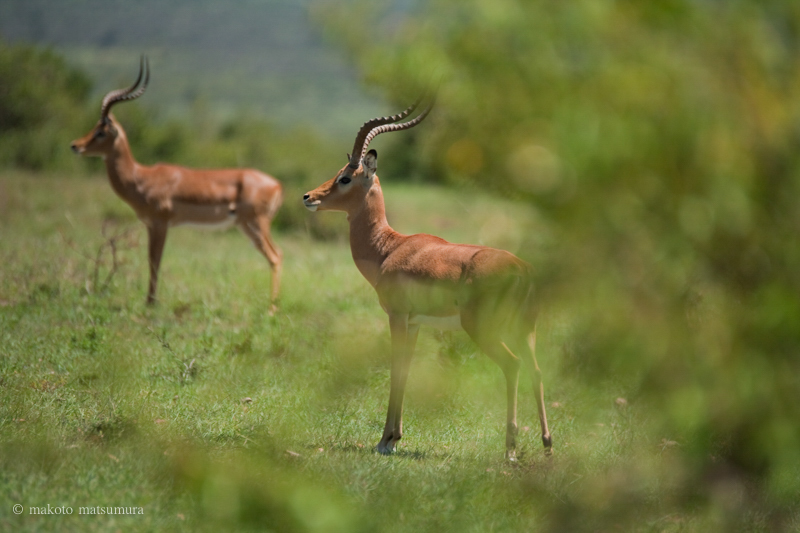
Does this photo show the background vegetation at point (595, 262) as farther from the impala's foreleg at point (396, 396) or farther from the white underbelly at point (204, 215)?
the white underbelly at point (204, 215)

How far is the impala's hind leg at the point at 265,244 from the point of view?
9484 mm

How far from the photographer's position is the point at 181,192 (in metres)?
9.55

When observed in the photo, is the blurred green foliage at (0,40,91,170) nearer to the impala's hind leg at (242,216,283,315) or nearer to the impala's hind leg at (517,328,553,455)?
the impala's hind leg at (242,216,283,315)

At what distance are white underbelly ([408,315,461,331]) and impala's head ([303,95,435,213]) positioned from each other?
104 centimetres

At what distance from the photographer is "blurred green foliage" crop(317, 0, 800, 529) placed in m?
1.88

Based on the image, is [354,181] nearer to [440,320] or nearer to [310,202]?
[310,202]

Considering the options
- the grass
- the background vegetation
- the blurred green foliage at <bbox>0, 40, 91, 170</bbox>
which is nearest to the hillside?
the blurred green foliage at <bbox>0, 40, 91, 170</bbox>

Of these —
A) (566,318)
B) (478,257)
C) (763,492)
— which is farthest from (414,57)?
(478,257)

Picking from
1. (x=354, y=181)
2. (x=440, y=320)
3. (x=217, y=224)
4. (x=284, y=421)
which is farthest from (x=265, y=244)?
(x=284, y=421)

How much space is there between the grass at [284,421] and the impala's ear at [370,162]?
0.96m

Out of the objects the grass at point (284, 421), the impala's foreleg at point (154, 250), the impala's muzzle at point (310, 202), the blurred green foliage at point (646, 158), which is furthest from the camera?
the impala's foreleg at point (154, 250)

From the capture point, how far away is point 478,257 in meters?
4.55

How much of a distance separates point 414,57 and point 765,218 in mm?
939

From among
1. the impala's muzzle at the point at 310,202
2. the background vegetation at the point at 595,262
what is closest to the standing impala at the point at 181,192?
the impala's muzzle at the point at 310,202
